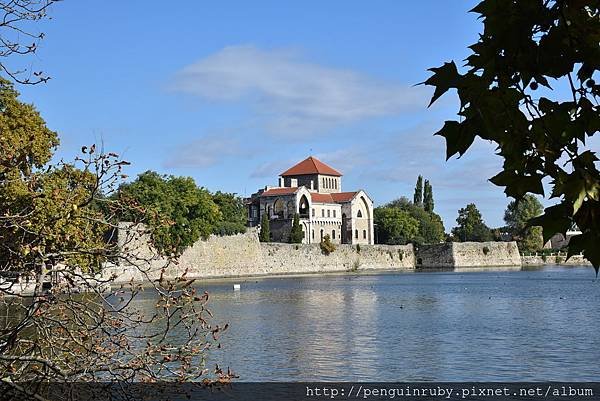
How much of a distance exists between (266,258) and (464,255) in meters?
24.1

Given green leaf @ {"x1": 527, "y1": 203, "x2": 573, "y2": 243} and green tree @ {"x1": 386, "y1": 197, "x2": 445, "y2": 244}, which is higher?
green tree @ {"x1": 386, "y1": 197, "x2": 445, "y2": 244}

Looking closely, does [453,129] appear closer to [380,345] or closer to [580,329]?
[380,345]

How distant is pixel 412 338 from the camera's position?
17.1 m

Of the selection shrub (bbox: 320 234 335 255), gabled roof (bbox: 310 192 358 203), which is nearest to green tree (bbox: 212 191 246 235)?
shrub (bbox: 320 234 335 255)

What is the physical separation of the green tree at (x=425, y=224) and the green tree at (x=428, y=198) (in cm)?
206

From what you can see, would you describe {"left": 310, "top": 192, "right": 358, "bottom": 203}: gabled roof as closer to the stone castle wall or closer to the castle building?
the castle building

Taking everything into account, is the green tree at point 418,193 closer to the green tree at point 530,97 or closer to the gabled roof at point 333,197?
the gabled roof at point 333,197

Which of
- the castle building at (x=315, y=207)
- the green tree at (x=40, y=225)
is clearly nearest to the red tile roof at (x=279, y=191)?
the castle building at (x=315, y=207)

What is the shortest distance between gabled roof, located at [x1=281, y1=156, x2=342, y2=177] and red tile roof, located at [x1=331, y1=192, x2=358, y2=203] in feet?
12.3

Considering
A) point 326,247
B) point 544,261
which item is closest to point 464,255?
point 544,261

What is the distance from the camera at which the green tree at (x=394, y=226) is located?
81.5 meters

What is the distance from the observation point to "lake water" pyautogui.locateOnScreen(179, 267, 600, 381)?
41.8 feet

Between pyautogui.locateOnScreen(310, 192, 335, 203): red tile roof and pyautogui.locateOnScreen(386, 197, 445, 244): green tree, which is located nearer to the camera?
pyautogui.locateOnScreen(310, 192, 335, 203): red tile roof

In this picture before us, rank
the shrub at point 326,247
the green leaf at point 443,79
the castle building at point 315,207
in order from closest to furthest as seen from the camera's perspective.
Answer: the green leaf at point 443,79 → the shrub at point 326,247 → the castle building at point 315,207
